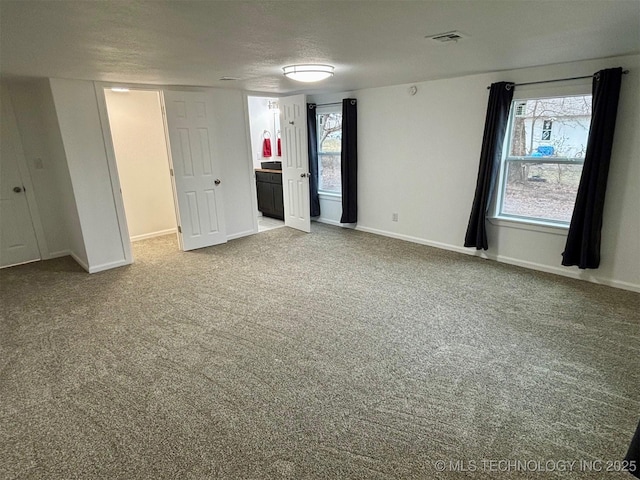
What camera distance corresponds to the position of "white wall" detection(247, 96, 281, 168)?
7.50 meters

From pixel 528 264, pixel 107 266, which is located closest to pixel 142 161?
pixel 107 266

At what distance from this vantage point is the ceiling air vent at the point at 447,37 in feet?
7.59

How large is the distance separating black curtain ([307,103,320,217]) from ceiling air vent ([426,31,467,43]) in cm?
352

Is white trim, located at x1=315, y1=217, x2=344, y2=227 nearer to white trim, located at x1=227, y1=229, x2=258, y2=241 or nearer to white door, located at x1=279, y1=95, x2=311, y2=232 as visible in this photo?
white door, located at x1=279, y1=95, x2=311, y2=232

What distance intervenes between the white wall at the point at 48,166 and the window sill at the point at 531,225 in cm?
494

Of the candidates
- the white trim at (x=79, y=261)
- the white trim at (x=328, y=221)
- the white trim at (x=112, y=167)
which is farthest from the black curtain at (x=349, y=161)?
the white trim at (x=79, y=261)

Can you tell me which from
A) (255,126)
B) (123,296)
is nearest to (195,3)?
(123,296)

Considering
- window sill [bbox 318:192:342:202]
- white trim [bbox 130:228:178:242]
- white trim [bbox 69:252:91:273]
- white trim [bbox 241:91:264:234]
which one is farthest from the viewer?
window sill [bbox 318:192:342:202]

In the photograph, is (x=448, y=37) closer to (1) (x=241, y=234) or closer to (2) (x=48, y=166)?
(1) (x=241, y=234)

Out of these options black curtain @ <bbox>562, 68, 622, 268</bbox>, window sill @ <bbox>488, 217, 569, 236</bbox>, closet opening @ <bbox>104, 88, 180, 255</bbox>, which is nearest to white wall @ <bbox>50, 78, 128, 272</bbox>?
closet opening @ <bbox>104, 88, 180, 255</bbox>

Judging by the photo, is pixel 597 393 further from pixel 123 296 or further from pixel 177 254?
pixel 177 254

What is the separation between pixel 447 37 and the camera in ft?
7.84

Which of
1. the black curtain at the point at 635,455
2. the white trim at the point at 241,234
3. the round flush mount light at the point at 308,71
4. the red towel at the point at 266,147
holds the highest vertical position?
the round flush mount light at the point at 308,71

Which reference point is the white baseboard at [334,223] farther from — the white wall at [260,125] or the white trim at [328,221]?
the white wall at [260,125]
